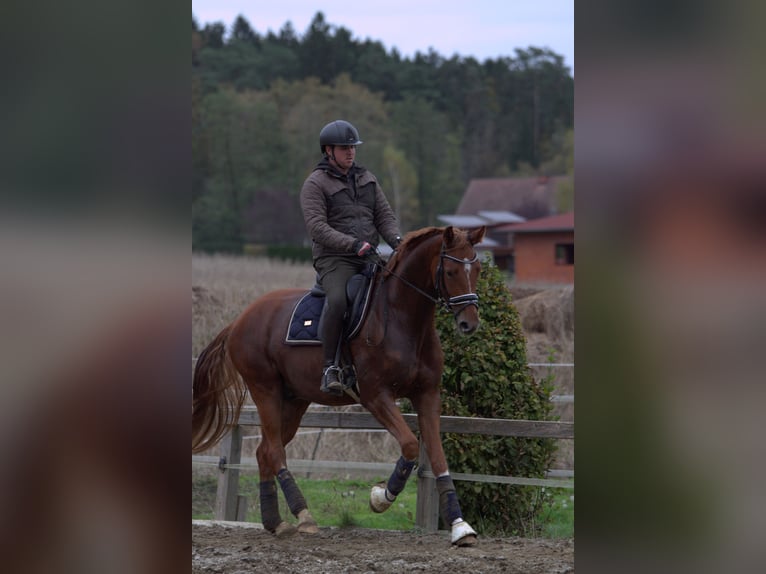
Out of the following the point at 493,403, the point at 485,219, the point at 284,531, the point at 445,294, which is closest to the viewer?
the point at 445,294

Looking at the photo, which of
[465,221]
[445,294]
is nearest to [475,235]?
[445,294]

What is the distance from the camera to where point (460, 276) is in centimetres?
661

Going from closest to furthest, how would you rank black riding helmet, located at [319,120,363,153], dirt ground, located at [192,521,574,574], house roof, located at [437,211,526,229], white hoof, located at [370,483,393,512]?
1. dirt ground, located at [192,521,574,574]
2. white hoof, located at [370,483,393,512]
3. black riding helmet, located at [319,120,363,153]
4. house roof, located at [437,211,526,229]

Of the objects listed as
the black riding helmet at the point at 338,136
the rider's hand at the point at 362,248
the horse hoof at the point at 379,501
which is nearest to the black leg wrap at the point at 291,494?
the horse hoof at the point at 379,501

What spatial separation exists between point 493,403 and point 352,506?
2.57m

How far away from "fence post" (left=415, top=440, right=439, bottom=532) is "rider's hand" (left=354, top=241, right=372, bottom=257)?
1.44 m

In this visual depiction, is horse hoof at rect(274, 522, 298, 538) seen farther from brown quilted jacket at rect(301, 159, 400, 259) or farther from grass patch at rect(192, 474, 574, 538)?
brown quilted jacket at rect(301, 159, 400, 259)

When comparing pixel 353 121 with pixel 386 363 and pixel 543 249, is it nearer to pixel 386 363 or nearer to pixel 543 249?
pixel 543 249

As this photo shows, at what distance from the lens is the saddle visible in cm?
712

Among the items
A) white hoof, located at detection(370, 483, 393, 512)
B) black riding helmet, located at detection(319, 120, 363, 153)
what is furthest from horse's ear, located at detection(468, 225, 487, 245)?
white hoof, located at detection(370, 483, 393, 512)

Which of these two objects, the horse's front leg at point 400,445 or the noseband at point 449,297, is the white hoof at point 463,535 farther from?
the noseband at point 449,297
